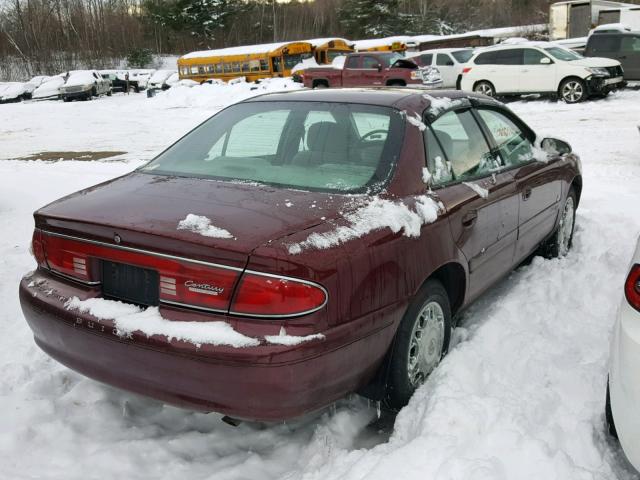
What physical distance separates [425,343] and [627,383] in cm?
108

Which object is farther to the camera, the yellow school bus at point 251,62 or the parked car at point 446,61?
the yellow school bus at point 251,62

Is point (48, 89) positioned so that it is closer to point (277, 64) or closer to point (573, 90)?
point (277, 64)

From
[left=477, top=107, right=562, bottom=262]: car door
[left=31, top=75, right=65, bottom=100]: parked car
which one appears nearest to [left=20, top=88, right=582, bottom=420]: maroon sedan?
[left=477, top=107, right=562, bottom=262]: car door

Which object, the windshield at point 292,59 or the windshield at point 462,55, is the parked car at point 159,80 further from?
the windshield at point 462,55

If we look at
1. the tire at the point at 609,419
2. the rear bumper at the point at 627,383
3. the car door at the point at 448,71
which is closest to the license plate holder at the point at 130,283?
the rear bumper at the point at 627,383

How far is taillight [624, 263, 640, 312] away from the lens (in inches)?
87.7

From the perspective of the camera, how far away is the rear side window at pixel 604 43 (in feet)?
63.4

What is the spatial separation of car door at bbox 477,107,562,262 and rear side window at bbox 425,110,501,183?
200mm

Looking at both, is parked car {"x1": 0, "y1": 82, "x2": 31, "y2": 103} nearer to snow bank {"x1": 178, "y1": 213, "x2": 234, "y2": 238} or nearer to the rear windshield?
the rear windshield

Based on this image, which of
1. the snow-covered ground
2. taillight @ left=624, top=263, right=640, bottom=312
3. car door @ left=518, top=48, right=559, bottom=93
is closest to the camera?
taillight @ left=624, top=263, right=640, bottom=312

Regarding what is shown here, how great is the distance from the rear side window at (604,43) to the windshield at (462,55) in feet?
14.5

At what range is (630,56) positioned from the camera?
1916 centimetres

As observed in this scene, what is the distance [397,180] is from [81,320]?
1.54m

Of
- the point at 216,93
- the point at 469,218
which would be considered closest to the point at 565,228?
the point at 469,218
